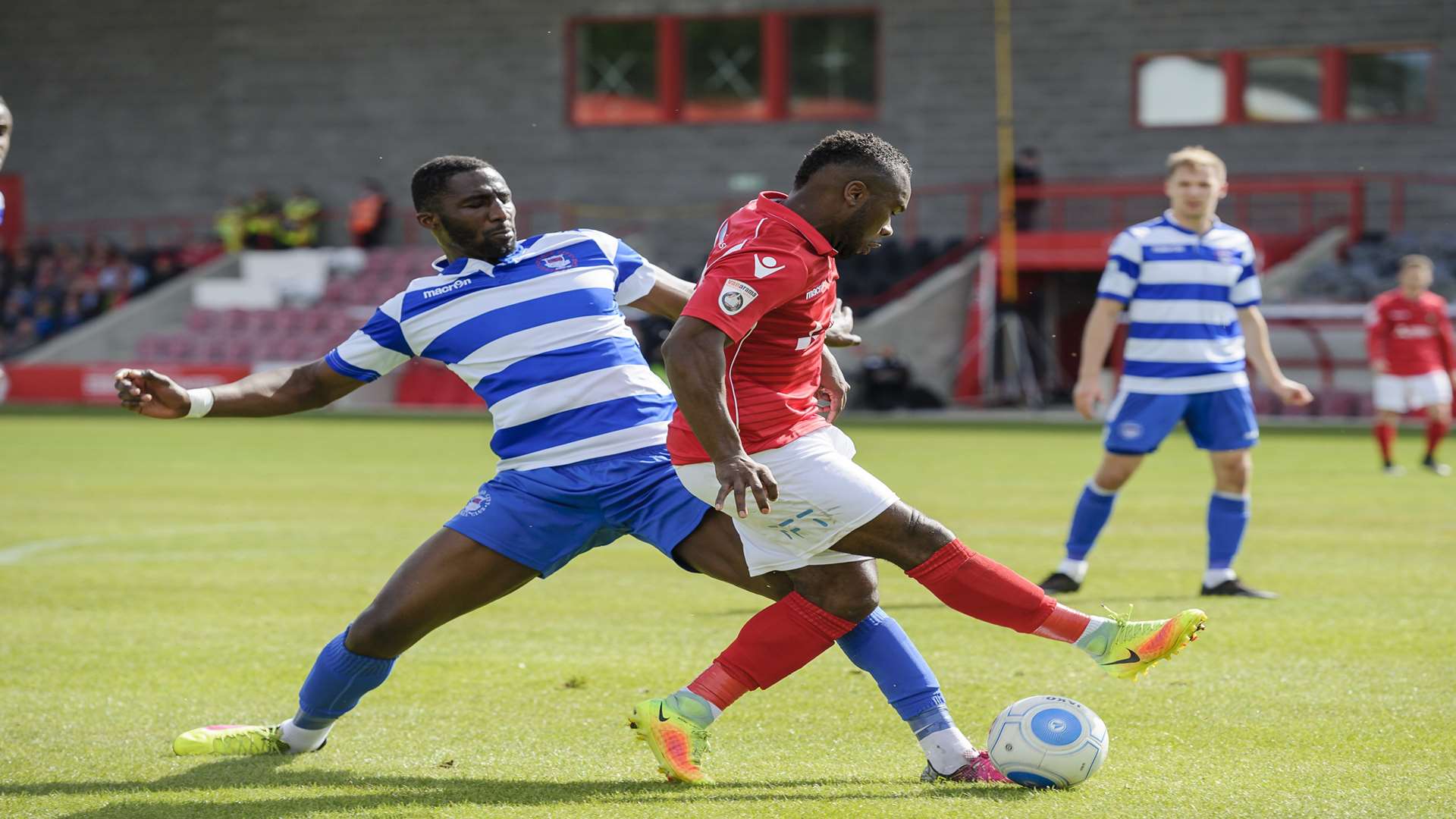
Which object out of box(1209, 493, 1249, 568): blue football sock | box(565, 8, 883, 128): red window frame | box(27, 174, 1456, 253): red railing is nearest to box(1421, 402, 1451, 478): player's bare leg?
box(1209, 493, 1249, 568): blue football sock

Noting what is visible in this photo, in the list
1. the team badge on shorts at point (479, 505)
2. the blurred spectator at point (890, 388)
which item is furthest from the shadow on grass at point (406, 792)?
the blurred spectator at point (890, 388)

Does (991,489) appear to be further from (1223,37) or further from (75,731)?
(1223,37)

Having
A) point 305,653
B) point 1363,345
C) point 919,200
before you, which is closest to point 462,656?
point 305,653

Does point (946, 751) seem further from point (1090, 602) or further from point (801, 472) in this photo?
point (1090, 602)

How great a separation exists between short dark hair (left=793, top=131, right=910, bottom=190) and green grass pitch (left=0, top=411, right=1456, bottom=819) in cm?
163

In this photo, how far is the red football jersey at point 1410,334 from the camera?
1543 centimetres

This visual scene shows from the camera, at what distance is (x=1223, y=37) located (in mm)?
27266

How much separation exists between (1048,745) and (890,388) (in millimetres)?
19560

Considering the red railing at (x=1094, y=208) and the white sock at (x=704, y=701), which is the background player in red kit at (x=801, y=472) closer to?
the white sock at (x=704, y=701)

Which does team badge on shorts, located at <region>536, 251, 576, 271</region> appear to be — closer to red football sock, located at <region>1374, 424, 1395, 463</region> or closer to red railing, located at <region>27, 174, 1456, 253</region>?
red football sock, located at <region>1374, 424, 1395, 463</region>

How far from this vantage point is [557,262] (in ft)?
16.3

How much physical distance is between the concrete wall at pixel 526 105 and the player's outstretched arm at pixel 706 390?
24.8 metres

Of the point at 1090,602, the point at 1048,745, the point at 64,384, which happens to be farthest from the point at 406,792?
the point at 64,384

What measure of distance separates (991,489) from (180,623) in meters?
7.43
